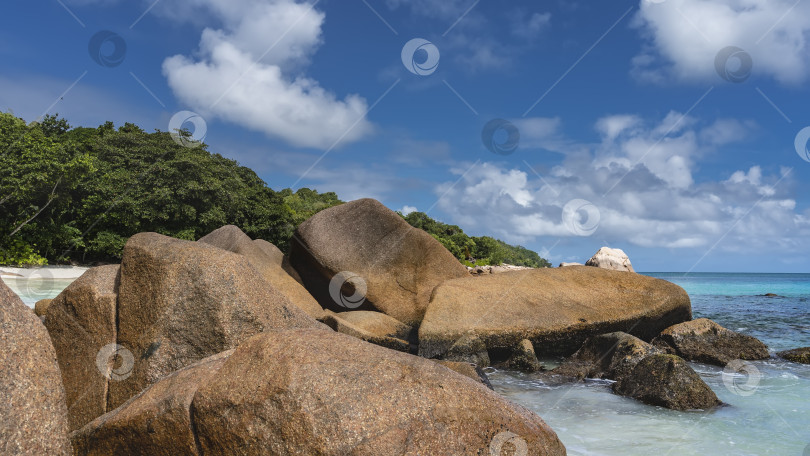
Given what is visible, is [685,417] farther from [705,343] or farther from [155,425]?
[155,425]

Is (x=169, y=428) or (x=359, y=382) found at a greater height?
(x=359, y=382)

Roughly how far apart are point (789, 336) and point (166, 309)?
1911cm

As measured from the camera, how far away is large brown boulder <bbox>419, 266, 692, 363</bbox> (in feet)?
35.5

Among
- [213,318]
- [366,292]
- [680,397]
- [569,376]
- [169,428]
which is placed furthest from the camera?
[366,292]

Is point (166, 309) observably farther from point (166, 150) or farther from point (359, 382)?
point (166, 150)

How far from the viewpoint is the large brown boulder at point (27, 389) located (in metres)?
3.41

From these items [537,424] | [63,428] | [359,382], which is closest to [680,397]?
[537,424]

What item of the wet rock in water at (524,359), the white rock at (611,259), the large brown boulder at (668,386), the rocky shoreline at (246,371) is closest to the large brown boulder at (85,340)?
the rocky shoreline at (246,371)

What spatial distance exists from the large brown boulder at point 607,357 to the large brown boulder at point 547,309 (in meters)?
0.62

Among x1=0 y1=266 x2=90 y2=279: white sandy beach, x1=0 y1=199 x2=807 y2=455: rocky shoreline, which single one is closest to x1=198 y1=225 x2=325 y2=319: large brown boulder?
x1=0 y1=199 x2=807 y2=455: rocky shoreline

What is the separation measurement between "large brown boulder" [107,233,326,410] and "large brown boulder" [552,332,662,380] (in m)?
6.64

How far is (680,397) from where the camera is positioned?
787 centimetres

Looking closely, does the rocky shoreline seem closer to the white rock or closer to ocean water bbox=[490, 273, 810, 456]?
ocean water bbox=[490, 273, 810, 456]

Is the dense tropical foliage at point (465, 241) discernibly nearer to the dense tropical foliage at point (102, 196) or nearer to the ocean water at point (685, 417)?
the dense tropical foliage at point (102, 196)
